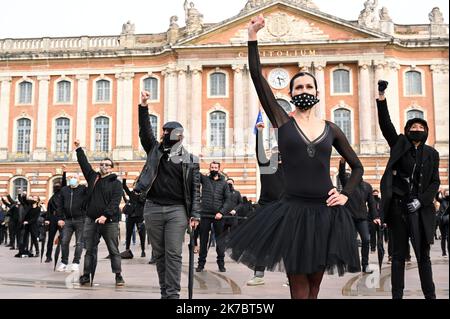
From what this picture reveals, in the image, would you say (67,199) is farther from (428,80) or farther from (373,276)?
(428,80)

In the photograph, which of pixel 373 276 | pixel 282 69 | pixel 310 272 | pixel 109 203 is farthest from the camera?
pixel 282 69

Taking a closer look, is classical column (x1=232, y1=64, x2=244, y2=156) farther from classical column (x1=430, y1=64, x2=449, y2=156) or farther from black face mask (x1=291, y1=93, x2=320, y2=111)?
black face mask (x1=291, y1=93, x2=320, y2=111)

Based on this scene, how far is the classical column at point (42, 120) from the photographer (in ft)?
120

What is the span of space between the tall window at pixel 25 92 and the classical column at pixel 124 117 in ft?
20.4

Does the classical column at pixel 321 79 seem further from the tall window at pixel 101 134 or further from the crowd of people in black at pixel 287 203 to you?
the crowd of people in black at pixel 287 203

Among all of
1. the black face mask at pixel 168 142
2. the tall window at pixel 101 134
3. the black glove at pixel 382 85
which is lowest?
the black face mask at pixel 168 142

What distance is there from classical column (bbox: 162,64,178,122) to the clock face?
245 inches

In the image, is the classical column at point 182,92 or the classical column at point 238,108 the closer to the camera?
the classical column at point 238,108

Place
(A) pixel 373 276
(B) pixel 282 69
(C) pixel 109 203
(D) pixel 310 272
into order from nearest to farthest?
1. (D) pixel 310 272
2. (C) pixel 109 203
3. (A) pixel 373 276
4. (B) pixel 282 69

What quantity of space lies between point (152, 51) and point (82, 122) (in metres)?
6.68

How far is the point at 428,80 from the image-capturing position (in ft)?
115

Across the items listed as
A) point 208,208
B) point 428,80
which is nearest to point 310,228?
point 208,208

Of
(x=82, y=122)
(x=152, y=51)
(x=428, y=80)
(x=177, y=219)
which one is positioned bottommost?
(x=177, y=219)

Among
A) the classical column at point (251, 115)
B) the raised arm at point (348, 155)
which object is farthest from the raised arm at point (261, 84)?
the classical column at point (251, 115)
